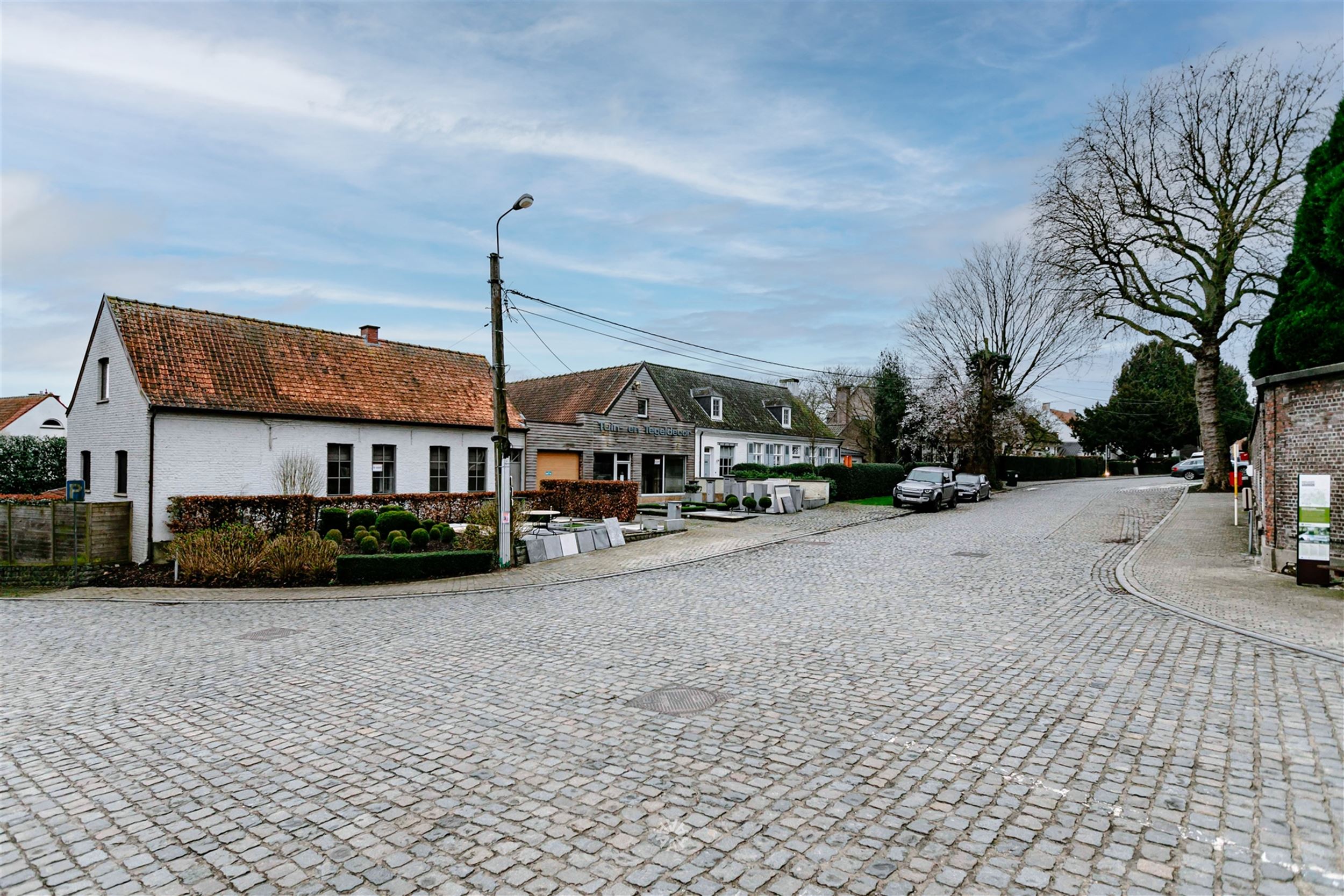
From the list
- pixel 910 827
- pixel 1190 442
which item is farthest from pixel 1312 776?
pixel 1190 442

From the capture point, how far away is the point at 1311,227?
51.6 feet

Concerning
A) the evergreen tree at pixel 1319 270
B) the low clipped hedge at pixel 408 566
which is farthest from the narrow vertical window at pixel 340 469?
the evergreen tree at pixel 1319 270

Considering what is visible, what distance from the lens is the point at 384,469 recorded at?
23.7 m

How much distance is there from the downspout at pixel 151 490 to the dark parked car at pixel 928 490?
25.0m

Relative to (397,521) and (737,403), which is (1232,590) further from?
(737,403)

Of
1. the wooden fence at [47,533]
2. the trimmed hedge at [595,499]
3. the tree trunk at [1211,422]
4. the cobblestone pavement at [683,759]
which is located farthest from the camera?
the tree trunk at [1211,422]

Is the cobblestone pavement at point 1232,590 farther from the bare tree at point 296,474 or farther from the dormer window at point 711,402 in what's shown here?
the dormer window at point 711,402

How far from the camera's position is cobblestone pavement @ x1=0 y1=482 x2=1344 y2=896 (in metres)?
3.81

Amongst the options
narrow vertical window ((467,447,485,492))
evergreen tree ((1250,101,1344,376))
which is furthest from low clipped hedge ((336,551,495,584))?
evergreen tree ((1250,101,1344,376))

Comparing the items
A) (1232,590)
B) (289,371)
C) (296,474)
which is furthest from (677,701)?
(289,371)

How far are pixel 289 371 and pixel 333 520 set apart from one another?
6.27 meters

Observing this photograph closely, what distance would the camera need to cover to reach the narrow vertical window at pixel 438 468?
24859 mm

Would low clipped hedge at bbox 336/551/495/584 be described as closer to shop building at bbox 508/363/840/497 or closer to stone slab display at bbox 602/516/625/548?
stone slab display at bbox 602/516/625/548

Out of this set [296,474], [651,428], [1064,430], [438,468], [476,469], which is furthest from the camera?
[1064,430]
